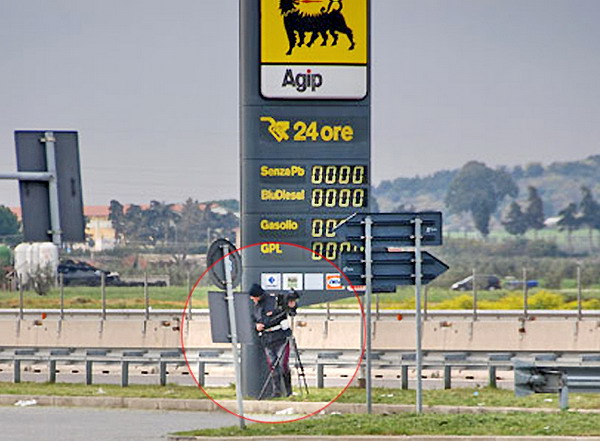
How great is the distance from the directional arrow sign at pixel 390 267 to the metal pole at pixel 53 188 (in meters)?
7.63

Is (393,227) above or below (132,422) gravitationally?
above

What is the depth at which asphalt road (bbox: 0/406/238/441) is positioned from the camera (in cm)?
2102

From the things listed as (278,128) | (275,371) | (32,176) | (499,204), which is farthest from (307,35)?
(499,204)

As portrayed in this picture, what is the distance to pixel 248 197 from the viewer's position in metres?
27.4

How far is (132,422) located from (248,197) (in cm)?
543

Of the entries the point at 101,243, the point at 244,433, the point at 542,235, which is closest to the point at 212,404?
the point at 244,433

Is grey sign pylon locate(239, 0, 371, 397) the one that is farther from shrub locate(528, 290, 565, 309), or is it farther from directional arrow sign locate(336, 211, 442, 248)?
shrub locate(528, 290, 565, 309)

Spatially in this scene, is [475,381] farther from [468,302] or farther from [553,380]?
[468,302]

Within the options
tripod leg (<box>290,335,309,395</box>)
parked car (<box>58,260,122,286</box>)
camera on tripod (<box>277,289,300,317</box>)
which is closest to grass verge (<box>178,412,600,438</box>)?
tripod leg (<box>290,335,309,395</box>)

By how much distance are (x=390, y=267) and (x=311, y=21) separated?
7233mm

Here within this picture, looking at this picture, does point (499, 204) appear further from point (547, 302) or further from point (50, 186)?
point (50, 186)

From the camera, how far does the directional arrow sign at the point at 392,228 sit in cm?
2202

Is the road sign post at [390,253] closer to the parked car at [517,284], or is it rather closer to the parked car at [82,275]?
the parked car at [82,275]

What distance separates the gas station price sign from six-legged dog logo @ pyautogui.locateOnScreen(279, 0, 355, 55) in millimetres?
34
